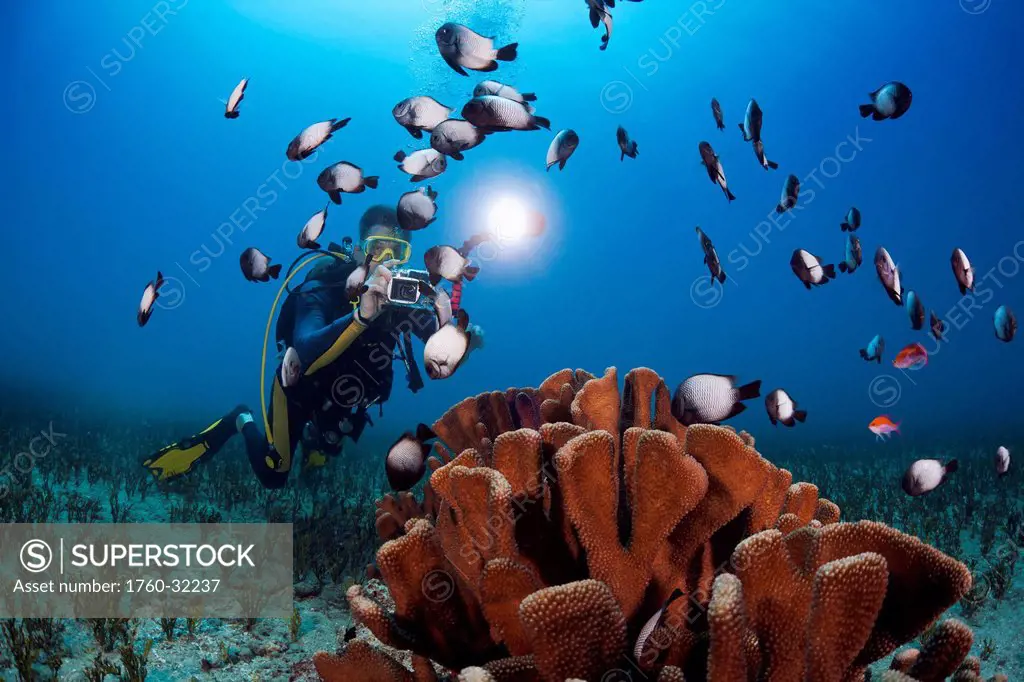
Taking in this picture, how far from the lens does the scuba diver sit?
717cm

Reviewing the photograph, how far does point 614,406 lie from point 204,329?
422 feet

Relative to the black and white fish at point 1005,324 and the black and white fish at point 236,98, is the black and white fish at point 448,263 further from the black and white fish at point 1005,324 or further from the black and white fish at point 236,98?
the black and white fish at point 1005,324

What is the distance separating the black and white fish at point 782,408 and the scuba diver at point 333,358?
13.4 feet

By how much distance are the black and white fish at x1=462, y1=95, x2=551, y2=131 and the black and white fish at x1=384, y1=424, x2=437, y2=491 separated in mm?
2315

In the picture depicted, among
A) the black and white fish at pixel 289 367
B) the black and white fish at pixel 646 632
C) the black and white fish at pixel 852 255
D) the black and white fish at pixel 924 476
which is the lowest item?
the black and white fish at pixel 646 632

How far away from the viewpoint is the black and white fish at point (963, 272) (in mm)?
4992

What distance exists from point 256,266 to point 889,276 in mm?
5993

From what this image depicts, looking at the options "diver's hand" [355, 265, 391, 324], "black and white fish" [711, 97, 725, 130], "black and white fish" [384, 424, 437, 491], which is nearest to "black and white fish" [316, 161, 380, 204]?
"diver's hand" [355, 265, 391, 324]

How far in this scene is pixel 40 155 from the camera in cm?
7050

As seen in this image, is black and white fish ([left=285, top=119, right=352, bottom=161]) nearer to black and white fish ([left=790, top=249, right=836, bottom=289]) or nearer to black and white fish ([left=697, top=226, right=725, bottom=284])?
black and white fish ([left=697, top=226, right=725, bottom=284])

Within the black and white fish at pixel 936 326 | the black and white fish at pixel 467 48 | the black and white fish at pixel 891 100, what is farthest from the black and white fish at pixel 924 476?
the black and white fish at pixel 467 48

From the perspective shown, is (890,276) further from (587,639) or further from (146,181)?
(146,181)

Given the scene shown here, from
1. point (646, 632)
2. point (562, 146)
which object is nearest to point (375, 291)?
point (562, 146)

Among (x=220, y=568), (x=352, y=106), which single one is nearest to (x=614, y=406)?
(x=220, y=568)
